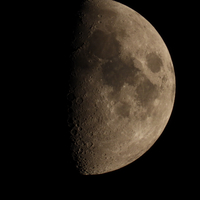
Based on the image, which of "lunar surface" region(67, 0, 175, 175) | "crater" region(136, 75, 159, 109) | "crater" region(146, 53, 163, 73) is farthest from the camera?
"crater" region(146, 53, 163, 73)

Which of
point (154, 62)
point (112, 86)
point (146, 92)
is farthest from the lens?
point (154, 62)

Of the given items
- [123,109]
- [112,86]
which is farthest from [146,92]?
[112,86]

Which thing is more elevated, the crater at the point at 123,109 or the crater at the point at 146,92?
→ the crater at the point at 146,92

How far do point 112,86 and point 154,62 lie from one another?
29.1 inches

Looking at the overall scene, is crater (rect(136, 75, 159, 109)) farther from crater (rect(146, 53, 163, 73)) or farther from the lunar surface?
crater (rect(146, 53, 163, 73))

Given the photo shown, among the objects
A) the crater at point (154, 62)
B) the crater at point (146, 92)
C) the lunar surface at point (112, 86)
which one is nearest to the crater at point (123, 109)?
the lunar surface at point (112, 86)

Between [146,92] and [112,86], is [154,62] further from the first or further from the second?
[112,86]

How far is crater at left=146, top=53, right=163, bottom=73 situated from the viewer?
3105 mm

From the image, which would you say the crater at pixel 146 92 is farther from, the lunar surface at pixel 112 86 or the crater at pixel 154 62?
the crater at pixel 154 62

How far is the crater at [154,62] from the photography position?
3105 millimetres

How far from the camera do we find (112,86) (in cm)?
283

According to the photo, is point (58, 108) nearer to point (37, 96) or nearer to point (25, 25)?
point (37, 96)

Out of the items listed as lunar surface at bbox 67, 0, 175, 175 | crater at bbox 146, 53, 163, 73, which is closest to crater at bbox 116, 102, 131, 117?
lunar surface at bbox 67, 0, 175, 175

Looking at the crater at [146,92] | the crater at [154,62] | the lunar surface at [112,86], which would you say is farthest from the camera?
the crater at [154,62]
